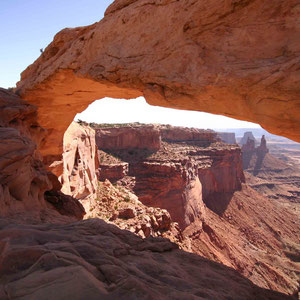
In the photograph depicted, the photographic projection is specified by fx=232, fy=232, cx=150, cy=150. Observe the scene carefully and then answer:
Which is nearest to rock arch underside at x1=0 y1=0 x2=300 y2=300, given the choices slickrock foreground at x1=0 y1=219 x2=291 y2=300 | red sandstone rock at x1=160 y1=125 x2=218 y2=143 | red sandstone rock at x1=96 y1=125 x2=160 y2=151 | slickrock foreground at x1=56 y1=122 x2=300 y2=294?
slickrock foreground at x1=0 y1=219 x2=291 y2=300

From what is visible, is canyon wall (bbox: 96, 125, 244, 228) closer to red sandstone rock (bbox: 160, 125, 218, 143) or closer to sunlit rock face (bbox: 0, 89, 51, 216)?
red sandstone rock (bbox: 160, 125, 218, 143)

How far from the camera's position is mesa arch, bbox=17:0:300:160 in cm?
422

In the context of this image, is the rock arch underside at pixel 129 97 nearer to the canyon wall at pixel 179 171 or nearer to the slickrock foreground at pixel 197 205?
the slickrock foreground at pixel 197 205

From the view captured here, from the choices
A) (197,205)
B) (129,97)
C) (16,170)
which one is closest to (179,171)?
(197,205)

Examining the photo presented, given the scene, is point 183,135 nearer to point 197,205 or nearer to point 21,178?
point 197,205

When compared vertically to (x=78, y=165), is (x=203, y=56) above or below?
above

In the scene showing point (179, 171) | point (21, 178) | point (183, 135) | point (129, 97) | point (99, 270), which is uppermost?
point (129, 97)

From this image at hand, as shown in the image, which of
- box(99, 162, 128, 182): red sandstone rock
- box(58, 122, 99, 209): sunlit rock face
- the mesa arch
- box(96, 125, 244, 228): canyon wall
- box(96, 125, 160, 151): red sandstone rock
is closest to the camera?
the mesa arch

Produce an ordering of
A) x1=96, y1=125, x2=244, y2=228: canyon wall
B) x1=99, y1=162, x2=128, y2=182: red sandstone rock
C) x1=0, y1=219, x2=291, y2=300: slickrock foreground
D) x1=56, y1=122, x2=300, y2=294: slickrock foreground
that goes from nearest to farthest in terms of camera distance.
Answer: x1=0, y1=219, x2=291, y2=300: slickrock foreground < x1=56, y1=122, x2=300, y2=294: slickrock foreground < x1=96, y1=125, x2=244, y2=228: canyon wall < x1=99, y1=162, x2=128, y2=182: red sandstone rock

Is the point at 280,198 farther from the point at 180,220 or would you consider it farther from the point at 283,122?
the point at 283,122

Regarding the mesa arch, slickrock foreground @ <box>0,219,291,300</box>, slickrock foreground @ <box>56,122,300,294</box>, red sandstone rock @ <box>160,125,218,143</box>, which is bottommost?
slickrock foreground @ <box>56,122,300,294</box>

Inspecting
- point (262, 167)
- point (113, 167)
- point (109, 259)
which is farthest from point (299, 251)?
point (262, 167)

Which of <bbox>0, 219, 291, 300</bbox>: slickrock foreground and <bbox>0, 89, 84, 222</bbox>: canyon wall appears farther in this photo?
<bbox>0, 89, 84, 222</bbox>: canyon wall

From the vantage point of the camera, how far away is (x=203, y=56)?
504cm
